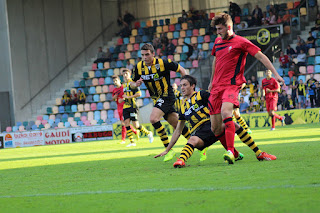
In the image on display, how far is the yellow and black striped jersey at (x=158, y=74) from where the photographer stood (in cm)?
989

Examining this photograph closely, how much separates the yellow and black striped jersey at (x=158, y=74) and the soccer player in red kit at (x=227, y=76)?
206 centimetres

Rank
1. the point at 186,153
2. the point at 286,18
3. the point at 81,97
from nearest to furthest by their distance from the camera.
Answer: the point at 186,153 → the point at 286,18 → the point at 81,97

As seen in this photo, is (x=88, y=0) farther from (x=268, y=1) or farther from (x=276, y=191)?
(x=276, y=191)

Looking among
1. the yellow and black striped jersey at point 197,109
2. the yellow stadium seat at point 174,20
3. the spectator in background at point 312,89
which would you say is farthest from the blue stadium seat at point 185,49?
the yellow and black striped jersey at point 197,109

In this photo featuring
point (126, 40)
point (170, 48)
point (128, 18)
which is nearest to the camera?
point (170, 48)

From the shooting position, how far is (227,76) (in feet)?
25.4

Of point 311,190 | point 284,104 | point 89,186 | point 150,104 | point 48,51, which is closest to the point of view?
point 311,190

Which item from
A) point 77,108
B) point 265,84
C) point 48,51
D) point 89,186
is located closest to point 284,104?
point 265,84

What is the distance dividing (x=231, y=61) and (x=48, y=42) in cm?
2587

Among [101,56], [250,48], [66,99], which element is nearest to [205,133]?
[250,48]

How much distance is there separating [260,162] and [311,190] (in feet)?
9.66

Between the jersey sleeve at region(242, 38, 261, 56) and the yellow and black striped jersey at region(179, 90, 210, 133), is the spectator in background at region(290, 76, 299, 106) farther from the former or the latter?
the jersey sleeve at region(242, 38, 261, 56)

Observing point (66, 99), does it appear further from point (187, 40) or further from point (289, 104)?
point (289, 104)

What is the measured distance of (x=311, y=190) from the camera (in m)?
4.64
